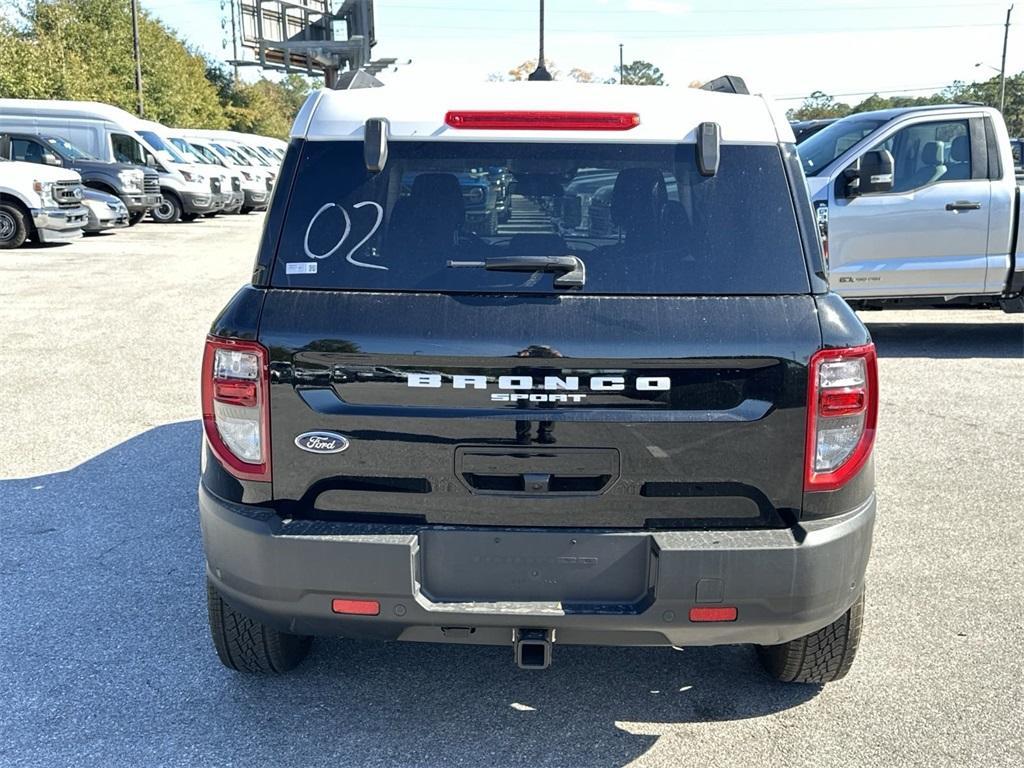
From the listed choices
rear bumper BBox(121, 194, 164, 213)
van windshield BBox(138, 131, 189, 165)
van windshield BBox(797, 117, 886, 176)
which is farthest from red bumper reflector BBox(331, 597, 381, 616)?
van windshield BBox(138, 131, 189, 165)

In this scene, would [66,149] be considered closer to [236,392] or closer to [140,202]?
[140,202]

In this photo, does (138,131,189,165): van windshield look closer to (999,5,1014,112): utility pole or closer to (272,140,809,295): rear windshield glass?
(272,140,809,295): rear windshield glass

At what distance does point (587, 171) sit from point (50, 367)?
7.17 meters

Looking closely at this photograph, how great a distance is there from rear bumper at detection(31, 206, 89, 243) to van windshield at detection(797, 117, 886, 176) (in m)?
13.2

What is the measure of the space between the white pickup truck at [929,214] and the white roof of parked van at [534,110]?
255 inches

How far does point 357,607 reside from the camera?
2889mm

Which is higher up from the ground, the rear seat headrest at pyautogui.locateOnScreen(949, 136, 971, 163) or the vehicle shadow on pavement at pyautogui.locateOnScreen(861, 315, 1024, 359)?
the rear seat headrest at pyautogui.locateOnScreen(949, 136, 971, 163)

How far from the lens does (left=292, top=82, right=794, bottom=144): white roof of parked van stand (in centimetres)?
302

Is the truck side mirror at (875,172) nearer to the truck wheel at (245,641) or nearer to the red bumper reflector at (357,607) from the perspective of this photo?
the truck wheel at (245,641)

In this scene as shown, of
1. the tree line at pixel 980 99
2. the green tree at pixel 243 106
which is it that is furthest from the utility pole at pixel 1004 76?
the green tree at pixel 243 106

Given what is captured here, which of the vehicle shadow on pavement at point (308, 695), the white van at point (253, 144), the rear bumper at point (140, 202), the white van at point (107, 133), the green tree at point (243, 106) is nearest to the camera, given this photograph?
the vehicle shadow on pavement at point (308, 695)

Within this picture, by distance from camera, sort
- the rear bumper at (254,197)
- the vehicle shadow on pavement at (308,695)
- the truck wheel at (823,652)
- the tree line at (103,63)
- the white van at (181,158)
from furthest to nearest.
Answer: the tree line at (103,63)
the rear bumper at (254,197)
the white van at (181,158)
the truck wheel at (823,652)
the vehicle shadow on pavement at (308,695)

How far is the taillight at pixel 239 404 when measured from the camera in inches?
114

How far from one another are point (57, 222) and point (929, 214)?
1457 centimetres
